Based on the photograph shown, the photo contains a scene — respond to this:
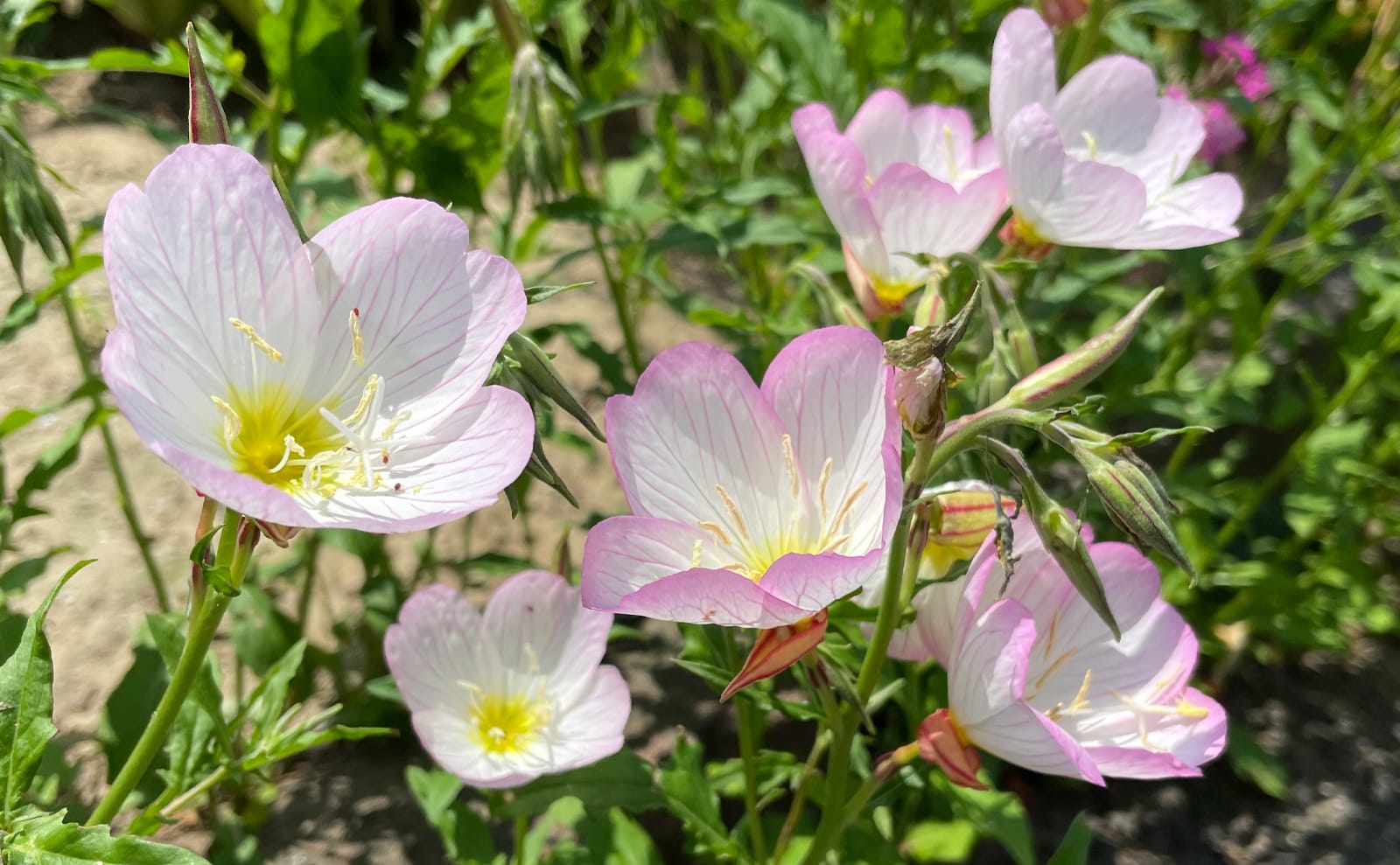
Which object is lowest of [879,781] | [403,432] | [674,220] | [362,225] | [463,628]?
[463,628]

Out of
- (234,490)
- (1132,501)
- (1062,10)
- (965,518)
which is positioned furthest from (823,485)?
(1062,10)

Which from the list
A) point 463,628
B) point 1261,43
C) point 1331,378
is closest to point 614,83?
point 463,628

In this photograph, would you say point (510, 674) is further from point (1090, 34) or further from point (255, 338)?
point (1090, 34)

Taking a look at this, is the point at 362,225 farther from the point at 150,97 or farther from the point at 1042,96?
the point at 150,97

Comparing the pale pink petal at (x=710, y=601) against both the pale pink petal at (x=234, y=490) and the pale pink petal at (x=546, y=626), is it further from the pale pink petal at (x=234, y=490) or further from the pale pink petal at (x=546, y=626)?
the pale pink petal at (x=546, y=626)

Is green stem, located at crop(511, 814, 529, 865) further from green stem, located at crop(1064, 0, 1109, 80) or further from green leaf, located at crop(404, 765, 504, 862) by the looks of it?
green stem, located at crop(1064, 0, 1109, 80)

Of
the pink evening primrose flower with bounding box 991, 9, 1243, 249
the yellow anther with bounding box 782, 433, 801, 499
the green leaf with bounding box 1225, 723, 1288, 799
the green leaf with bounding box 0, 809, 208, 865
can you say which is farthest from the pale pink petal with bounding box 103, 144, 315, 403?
the green leaf with bounding box 1225, 723, 1288, 799
